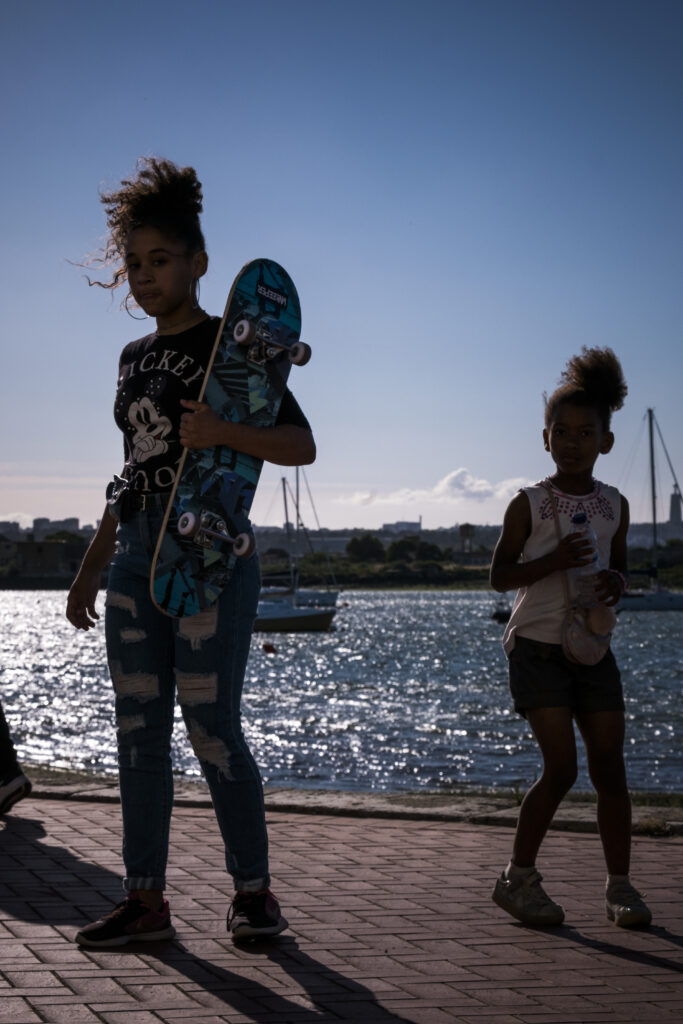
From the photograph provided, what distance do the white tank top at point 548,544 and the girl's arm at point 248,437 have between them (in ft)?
2.62

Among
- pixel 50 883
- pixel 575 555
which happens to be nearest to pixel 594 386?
pixel 575 555

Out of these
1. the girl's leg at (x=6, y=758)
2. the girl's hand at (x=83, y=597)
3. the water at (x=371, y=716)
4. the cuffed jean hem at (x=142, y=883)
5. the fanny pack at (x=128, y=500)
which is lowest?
the water at (x=371, y=716)

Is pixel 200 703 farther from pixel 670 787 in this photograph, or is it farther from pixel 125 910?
pixel 670 787

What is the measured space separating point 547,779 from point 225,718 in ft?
3.39

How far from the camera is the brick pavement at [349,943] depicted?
2.73 metres

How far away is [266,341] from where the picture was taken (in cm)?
337

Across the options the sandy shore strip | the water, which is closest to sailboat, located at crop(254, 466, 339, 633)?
the water

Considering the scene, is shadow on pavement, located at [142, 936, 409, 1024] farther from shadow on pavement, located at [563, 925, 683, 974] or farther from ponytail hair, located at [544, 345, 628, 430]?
ponytail hair, located at [544, 345, 628, 430]

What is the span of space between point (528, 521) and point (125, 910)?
5.34ft

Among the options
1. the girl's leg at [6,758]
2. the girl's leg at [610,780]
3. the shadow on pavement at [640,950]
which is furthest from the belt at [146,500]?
the girl's leg at [6,758]

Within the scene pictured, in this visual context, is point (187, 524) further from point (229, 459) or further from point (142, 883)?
point (142, 883)

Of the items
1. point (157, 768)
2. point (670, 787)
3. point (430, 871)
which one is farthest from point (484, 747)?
point (157, 768)

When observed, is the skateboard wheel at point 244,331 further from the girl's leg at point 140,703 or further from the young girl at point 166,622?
the girl's leg at point 140,703

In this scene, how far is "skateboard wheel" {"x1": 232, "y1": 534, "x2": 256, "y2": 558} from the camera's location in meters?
3.29
